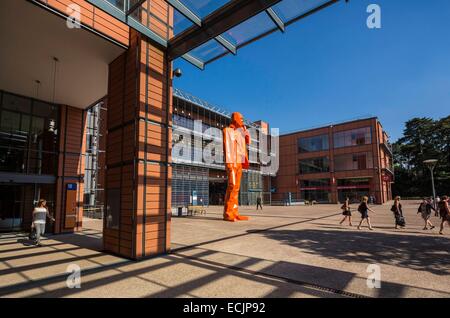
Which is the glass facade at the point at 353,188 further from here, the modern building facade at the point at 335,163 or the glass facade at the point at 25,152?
the glass facade at the point at 25,152

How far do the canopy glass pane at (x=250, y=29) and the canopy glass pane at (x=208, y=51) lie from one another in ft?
1.62

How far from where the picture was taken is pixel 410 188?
61.2 m

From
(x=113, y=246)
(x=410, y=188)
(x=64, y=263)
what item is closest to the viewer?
(x=64, y=263)

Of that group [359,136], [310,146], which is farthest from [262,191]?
[359,136]

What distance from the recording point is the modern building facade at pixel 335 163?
43438 mm

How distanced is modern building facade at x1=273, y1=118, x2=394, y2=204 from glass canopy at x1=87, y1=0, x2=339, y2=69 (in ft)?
123

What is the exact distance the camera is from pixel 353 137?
46062mm

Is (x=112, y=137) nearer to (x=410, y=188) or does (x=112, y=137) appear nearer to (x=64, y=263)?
(x=64, y=263)

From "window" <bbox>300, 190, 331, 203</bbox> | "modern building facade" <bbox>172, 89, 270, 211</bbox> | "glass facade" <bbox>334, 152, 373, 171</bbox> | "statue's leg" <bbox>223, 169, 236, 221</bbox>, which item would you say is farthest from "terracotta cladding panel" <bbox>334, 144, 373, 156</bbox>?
"statue's leg" <bbox>223, 169, 236, 221</bbox>

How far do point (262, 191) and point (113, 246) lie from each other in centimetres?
4574

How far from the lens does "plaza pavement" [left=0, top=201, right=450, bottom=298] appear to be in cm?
458

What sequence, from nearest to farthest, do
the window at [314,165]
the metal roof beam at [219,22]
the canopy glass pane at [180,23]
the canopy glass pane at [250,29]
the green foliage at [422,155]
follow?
the metal roof beam at [219,22] < the canopy glass pane at [250,29] < the canopy glass pane at [180,23] < the window at [314,165] < the green foliage at [422,155]

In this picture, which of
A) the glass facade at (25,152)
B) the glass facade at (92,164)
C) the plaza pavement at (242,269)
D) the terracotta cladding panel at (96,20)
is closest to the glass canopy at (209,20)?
the terracotta cladding panel at (96,20)

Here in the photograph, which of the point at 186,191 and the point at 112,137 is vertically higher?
the point at 112,137
